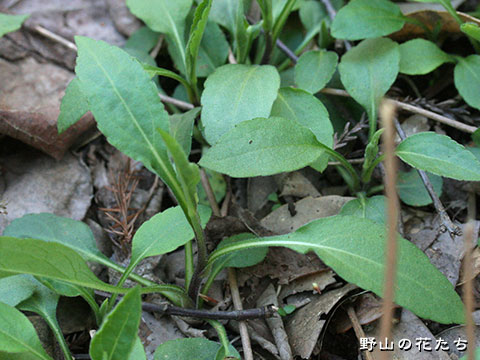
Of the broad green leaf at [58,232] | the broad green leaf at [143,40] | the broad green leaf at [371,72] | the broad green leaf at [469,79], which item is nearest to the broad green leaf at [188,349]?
the broad green leaf at [58,232]

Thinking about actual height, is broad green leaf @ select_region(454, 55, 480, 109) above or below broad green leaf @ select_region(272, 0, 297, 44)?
below

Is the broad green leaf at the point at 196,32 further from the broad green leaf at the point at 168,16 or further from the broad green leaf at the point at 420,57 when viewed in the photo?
the broad green leaf at the point at 420,57

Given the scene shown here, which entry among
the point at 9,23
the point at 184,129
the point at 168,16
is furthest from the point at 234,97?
the point at 9,23

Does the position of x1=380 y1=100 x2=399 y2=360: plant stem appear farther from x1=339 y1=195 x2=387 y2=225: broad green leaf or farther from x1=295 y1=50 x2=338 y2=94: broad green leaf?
x1=295 y1=50 x2=338 y2=94: broad green leaf

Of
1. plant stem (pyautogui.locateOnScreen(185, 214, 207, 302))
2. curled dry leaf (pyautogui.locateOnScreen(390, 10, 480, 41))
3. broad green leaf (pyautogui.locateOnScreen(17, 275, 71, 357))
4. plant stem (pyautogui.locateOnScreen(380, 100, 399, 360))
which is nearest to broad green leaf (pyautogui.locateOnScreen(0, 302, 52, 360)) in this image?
broad green leaf (pyautogui.locateOnScreen(17, 275, 71, 357))

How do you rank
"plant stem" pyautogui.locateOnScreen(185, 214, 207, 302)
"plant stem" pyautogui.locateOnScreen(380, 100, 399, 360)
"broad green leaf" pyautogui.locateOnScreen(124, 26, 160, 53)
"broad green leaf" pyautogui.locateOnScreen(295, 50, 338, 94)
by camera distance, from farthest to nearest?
"broad green leaf" pyautogui.locateOnScreen(124, 26, 160, 53), "broad green leaf" pyautogui.locateOnScreen(295, 50, 338, 94), "plant stem" pyautogui.locateOnScreen(185, 214, 207, 302), "plant stem" pyautogui.locateOnScreen(380, 100, 399, 360)

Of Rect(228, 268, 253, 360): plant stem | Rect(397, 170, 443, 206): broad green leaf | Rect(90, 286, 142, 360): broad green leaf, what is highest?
Rect(90, 286, 142, 360): broad green leaf

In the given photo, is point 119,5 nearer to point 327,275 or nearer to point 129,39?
point 129,39
